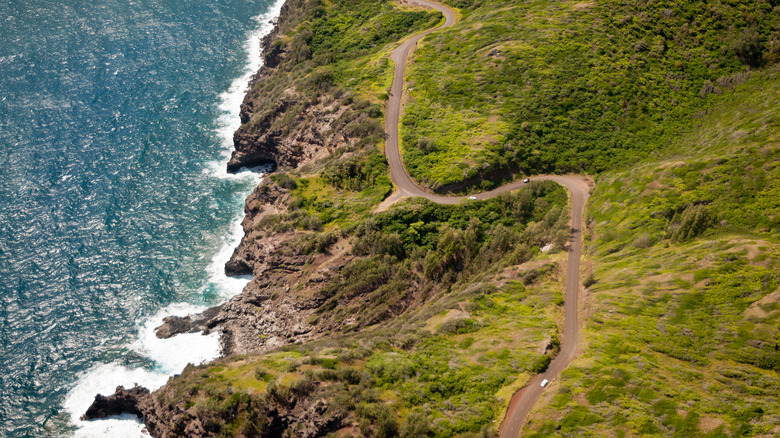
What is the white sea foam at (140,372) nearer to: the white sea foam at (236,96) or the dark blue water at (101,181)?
the dark blue water at (101,181)

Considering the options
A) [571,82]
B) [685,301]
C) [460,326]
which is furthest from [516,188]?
[685,301]

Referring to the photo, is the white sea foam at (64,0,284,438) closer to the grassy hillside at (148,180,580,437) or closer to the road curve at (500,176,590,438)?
the grassy hillside at (148,180,580,437)

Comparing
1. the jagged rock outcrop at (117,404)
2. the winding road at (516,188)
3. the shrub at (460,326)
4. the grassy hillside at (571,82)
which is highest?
the grassy hillside at (571,82)

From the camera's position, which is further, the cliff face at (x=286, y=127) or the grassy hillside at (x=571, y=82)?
the cliff face at (x=286, y=127)

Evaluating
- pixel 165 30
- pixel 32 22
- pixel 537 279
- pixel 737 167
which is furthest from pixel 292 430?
pixel 32 22

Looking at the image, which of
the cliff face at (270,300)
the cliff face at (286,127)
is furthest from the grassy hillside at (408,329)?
the cliff face at (286,127)

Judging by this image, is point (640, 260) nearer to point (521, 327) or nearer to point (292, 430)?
point (521, 327)

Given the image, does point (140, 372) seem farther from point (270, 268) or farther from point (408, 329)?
point (408, 329)
